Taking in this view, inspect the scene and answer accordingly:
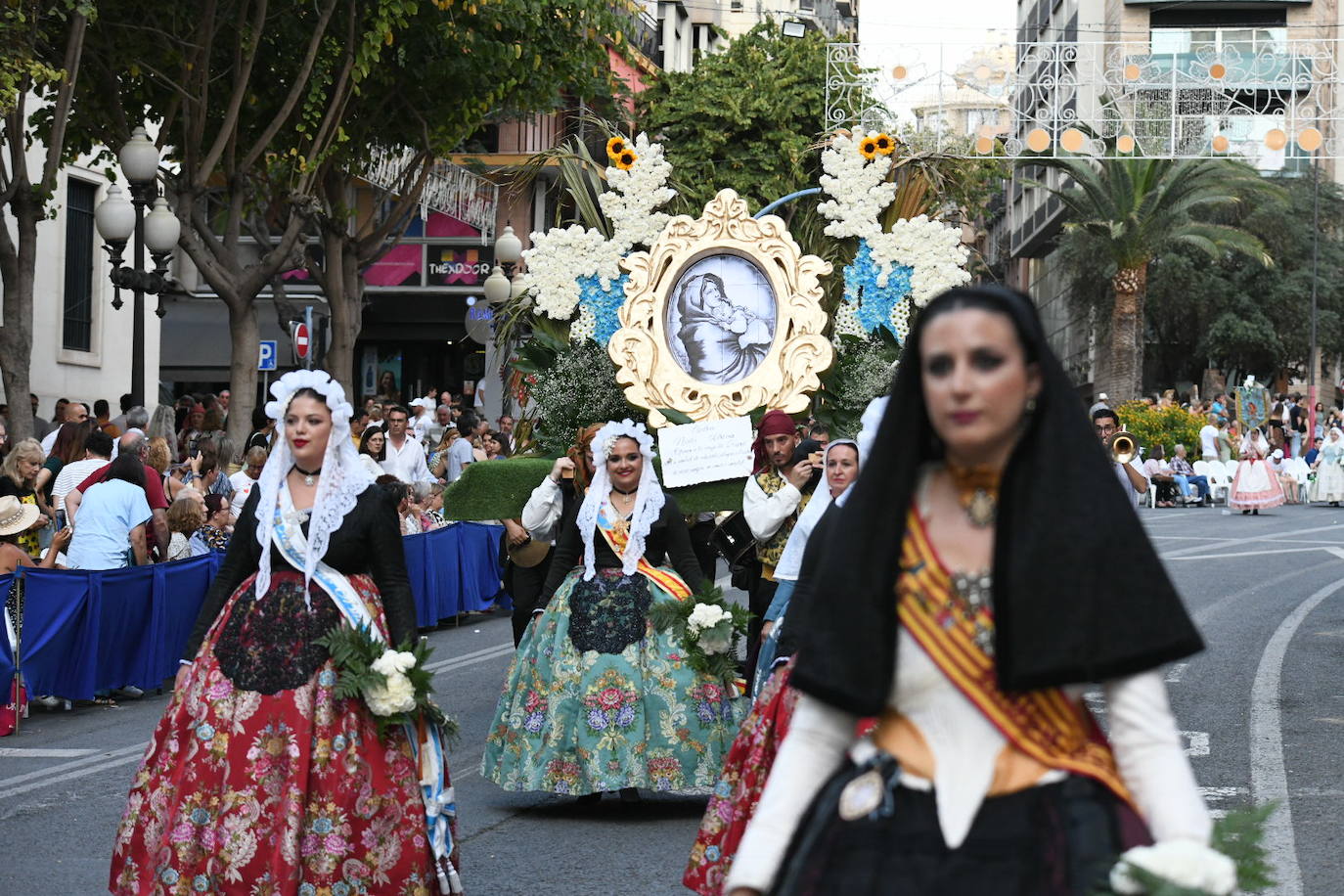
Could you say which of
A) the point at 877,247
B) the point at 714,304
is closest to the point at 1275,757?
the point at 877,247

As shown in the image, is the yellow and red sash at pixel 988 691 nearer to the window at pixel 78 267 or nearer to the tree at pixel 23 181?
the tree at pixel 23 181

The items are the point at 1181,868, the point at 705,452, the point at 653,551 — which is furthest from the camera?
the point at 705,452

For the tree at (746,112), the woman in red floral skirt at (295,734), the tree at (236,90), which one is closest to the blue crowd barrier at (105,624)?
the woman in red floral skirt at (295,734)

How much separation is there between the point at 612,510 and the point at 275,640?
2.84 m

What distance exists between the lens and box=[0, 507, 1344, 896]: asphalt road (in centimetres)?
752

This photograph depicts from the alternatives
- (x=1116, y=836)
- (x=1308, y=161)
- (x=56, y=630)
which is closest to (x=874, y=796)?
(x=1116, y=836)

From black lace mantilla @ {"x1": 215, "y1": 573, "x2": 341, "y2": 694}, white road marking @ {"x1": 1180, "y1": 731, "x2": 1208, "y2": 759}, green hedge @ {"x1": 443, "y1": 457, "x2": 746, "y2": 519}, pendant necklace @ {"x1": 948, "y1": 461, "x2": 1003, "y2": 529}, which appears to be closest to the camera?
pendant necklace @ {"x1": 948, "y1": 461, "x2": 1003, "y2": 529}

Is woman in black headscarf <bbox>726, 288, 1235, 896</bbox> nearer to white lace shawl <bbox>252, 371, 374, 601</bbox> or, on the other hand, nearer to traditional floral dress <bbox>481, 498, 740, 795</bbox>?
white lace shawl <bbox>252, 371, 374, 601</bbox>

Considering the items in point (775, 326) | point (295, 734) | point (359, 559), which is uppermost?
point (775, 326)

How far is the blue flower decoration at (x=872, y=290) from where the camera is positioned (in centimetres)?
1235

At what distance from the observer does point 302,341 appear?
70.1ft

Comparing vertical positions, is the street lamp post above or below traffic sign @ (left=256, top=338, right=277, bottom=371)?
above

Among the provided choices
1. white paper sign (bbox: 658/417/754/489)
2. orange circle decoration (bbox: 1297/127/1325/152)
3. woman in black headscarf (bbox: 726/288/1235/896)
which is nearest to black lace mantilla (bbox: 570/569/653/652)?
white paper sign (bbox: 658/417/754/489)

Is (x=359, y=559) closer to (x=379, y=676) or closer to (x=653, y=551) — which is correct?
(x=379, y=676)
